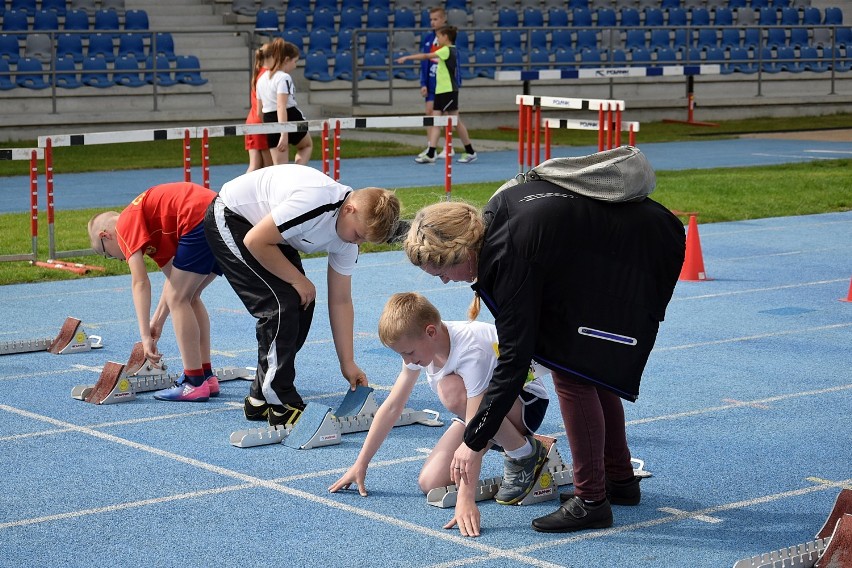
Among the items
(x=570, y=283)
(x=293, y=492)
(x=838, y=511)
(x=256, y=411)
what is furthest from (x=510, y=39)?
(x=838, y=511)

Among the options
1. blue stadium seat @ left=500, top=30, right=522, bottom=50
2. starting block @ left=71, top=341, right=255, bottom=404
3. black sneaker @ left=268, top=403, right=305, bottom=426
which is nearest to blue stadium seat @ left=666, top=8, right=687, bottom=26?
blue stadium seat @ left=500, top=30, right=522, bottom=50

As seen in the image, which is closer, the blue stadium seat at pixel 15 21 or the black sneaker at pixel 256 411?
the black sneaker at pixel 256 411

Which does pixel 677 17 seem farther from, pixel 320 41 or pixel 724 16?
pixel 320 41

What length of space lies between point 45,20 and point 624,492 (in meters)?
22.9

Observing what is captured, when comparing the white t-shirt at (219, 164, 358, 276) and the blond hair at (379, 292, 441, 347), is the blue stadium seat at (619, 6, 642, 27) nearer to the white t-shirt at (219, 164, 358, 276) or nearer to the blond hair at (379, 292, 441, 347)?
the white t-shirt at (219, 164, 358, 276)

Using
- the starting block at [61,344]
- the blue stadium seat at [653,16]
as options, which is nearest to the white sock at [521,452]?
the starting block at [61,344]

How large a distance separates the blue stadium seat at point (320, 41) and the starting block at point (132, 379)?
20591mm

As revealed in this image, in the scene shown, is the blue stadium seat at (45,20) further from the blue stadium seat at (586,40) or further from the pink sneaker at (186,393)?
the pink sneaker at (186,393)

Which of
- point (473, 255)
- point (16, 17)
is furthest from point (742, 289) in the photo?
point (16, 17)

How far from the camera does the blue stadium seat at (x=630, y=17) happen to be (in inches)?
1271

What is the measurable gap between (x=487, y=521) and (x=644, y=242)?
1.33 metres

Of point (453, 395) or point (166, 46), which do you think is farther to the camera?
point (166, 46)

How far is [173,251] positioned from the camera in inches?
286

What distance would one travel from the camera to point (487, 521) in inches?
206
